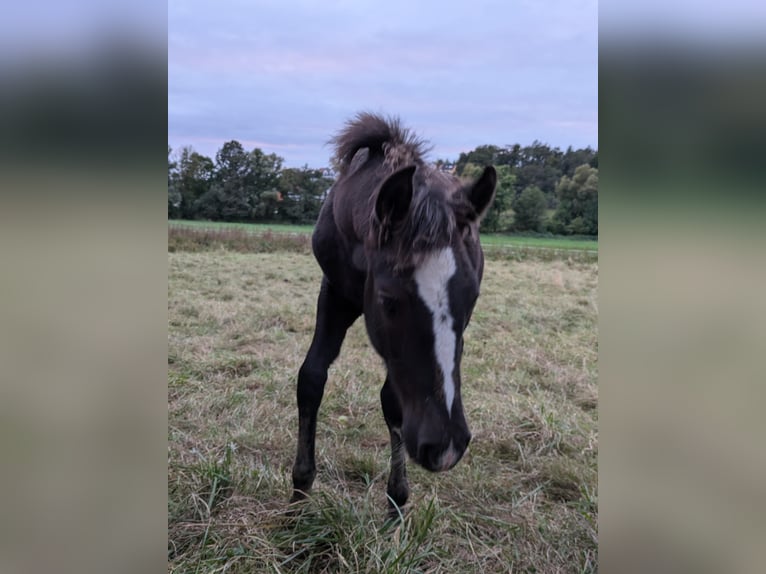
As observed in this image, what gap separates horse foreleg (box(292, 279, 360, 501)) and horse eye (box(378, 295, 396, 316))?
3.94 feet

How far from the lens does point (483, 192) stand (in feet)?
7.83

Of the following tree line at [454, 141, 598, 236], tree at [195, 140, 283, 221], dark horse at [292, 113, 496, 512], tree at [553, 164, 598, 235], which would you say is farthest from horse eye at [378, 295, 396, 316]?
tree at [195, 140, 283, 221]

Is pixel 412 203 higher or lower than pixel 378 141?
lower

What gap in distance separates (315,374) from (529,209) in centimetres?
1211

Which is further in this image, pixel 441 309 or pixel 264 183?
pixel 264 183

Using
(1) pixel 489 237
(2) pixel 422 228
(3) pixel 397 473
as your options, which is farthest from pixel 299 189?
(2) pixel 422 228

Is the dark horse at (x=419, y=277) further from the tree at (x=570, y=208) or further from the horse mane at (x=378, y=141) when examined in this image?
the tree at (x=570, y=208)

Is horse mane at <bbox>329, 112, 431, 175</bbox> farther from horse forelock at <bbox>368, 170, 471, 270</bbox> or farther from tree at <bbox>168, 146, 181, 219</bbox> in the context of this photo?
tree at <bbox>168, 146, 181, 219</bbox>

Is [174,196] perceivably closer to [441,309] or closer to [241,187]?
[241,187]

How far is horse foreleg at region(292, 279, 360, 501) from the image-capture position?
313 cm
